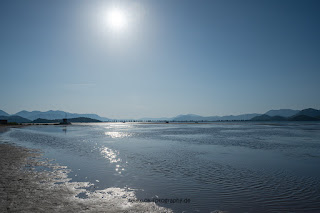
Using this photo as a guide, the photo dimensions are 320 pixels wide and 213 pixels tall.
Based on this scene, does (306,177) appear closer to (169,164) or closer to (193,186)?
(193,186)

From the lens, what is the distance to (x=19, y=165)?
16859 millimetres

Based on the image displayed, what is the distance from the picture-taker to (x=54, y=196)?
9.88 meters

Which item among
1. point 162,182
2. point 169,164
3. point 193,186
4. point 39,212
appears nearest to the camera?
point 39,212

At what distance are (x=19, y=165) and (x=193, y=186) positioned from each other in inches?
592

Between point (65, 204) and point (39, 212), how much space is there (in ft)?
3.67

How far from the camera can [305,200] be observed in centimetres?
975

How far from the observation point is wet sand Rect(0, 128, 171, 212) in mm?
8445

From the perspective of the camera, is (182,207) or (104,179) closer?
(182,207)

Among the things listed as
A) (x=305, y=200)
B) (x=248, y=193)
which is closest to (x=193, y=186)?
(x=248, y=193)

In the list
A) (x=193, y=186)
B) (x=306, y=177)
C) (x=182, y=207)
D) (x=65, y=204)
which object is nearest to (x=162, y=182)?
(x=193, y=186)

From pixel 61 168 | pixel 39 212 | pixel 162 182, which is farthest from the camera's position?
pixel 61 168

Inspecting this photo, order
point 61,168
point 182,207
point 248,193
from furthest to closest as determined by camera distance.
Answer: point 61,168 < point 248,193 < point 182,207

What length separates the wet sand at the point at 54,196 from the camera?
8.45 m

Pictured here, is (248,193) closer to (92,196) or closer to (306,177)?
(306,177)
